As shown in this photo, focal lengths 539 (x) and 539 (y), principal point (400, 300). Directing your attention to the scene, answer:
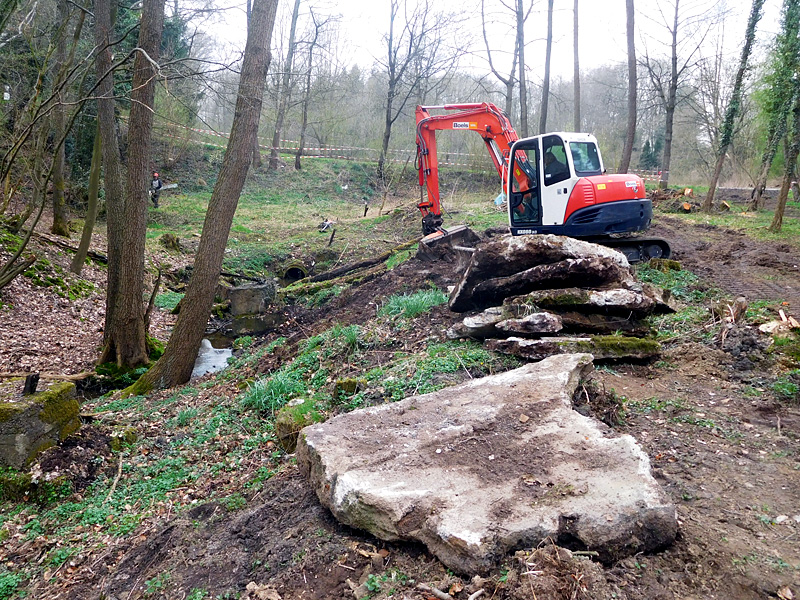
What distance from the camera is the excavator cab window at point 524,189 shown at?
10.6 metres

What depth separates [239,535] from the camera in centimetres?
385

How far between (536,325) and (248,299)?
7896 mm

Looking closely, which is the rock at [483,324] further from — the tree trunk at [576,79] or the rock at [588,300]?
the tree trunk at [576,79]

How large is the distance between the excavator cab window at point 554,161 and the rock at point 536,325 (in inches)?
189

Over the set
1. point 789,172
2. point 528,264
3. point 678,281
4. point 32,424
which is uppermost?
point 789,172

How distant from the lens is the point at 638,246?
11.2 m

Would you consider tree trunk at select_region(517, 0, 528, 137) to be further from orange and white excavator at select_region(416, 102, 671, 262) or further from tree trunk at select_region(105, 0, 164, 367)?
tree trunk at select_region(105, 0, 164, 367)

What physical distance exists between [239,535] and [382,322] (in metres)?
4.22

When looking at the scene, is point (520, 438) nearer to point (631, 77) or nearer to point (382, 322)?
point (382, 322)

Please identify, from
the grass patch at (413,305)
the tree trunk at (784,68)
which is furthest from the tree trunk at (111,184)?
the tree trunk at (784,68)

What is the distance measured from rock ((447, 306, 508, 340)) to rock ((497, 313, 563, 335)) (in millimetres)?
262

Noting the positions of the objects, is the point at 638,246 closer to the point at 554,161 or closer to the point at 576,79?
the point at 554,161

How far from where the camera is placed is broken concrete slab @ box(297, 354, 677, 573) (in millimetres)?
2941

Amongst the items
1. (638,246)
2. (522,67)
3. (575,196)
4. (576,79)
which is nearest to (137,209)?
(575,196)
